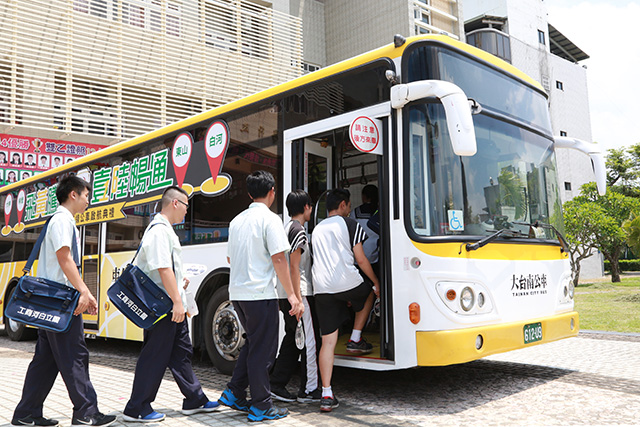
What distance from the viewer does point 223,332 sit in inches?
261

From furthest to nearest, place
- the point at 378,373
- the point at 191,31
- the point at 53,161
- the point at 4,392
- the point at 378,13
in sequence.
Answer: the point at 378,13, the point at 191,31, the point at 53,161, the point at 378,373, the point at 4,392

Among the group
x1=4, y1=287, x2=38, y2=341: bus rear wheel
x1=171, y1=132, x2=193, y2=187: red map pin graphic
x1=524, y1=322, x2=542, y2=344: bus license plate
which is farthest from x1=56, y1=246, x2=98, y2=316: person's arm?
x1=4, y1=287, x2=38, y2=341: bus rear wheel

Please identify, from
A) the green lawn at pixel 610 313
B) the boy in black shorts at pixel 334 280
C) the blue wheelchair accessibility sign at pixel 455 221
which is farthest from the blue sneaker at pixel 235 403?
the green lawn at pixel 610 313

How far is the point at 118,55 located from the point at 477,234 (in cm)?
1570

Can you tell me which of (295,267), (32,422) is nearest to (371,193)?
(295,267)

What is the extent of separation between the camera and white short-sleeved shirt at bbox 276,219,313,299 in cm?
495

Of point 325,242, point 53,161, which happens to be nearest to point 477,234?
point 325,242

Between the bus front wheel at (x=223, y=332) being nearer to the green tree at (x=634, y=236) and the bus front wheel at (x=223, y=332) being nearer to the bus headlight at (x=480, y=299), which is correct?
the bus headlight at (x=480, y=299)

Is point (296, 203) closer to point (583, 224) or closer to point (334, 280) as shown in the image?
point (334, 280)

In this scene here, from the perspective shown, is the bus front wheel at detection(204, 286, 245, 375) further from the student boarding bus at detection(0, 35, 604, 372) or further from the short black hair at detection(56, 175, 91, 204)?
the short black hair at detection(56, 175, 91, 204)

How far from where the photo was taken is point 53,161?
17047 millimetres

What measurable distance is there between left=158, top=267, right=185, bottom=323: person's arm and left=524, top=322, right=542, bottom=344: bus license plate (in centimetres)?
318

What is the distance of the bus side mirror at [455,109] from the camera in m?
4.29

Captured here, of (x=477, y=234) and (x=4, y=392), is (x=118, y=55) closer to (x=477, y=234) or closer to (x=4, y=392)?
(x=4, y=392)
